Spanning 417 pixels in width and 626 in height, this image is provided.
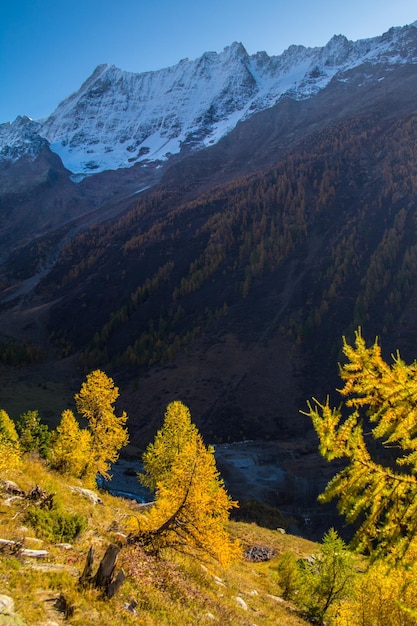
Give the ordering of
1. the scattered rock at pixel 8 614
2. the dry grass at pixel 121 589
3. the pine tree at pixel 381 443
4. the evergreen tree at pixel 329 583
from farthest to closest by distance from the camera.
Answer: the evergreen tree at pixel 329 583, the dry grass at pixel 121 589, the scattered rock at pixel 8 614, the pine tree at pixel 381 443

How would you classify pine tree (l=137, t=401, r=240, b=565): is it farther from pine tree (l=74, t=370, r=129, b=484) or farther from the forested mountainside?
the forested mountainside

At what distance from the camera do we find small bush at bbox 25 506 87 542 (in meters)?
12.8

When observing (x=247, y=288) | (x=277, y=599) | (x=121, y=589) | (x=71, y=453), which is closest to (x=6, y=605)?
(x=121, y=589)

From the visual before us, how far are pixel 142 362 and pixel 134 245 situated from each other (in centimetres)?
6838

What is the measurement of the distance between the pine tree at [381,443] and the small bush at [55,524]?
389 inches

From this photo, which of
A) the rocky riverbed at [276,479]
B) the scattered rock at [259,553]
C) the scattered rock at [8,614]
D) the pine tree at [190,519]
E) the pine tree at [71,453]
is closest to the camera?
the scattered rock at [8,614]

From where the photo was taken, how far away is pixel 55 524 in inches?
523

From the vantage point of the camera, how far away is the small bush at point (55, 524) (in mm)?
12750

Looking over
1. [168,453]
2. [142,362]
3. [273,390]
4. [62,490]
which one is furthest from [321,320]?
[62,490]

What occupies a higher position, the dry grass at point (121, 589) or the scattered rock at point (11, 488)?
the scattered rock at point (11, 488)

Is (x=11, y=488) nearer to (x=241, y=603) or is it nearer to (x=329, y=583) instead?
(x=241, y=603)

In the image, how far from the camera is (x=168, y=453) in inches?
1242

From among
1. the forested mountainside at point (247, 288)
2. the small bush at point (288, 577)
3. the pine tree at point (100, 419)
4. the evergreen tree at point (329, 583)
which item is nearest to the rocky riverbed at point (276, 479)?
the forested mountainside at point (247, 288)

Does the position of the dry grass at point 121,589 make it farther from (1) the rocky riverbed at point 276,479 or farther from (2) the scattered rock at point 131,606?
(1) the rocky riverbed at point 276,479
